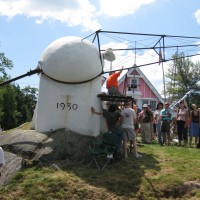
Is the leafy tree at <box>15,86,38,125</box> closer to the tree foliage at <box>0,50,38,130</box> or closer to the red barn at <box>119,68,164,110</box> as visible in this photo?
the tree foliage at <box>0,50,38,130</box>

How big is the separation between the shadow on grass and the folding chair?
21 centimetres

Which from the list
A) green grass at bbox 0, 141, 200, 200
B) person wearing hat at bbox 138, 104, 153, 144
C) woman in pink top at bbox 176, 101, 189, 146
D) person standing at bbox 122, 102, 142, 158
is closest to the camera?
green grass at bbox 0, 141, 200, 200

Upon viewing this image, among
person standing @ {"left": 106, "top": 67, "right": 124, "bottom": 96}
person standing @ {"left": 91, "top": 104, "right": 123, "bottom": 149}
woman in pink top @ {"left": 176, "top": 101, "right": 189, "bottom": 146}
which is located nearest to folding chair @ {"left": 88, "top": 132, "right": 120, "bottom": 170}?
person standing @ {"left": 91, "top": 104, "right": 123, "bottom": 149}

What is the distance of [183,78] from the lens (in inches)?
1953

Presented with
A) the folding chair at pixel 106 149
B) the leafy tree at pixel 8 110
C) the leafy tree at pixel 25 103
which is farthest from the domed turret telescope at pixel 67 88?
the leafy tree at pixel 25 103

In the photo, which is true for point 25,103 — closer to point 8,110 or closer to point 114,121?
point 8,110

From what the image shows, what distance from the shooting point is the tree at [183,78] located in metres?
48.2

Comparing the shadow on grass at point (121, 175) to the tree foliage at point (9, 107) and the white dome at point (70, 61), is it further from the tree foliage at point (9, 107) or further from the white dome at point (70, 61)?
the tree foliage at point (9, 107)

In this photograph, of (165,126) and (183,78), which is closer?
(165,126)

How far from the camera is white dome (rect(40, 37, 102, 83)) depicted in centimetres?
1198

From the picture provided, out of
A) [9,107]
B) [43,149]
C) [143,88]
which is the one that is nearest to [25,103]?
[9,107]

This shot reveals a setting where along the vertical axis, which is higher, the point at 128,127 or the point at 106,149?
the point at 128,127

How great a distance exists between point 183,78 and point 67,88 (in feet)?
129

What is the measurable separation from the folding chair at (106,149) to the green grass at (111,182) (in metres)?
0.23
